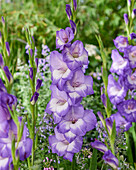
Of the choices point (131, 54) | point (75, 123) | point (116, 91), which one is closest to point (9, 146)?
point (75, 123)

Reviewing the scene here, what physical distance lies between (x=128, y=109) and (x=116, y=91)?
5.1 inches

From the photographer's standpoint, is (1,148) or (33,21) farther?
(33,21)

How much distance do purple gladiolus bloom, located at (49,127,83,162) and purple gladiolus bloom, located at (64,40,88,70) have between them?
31 cm

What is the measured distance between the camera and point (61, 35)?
3.12ft

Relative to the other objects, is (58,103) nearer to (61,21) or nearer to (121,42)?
(121,42)

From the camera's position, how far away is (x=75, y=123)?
97cm

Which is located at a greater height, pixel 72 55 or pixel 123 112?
pixel 72 55

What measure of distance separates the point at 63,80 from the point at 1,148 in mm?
345

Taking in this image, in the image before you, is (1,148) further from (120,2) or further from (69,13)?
(120,2)

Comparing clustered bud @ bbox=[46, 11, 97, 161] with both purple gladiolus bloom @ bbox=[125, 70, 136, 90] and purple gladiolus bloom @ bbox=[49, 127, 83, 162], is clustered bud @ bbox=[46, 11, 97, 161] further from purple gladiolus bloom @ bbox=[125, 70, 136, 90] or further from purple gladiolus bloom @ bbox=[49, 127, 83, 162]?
purple gladiolus bloom @ bbox=[125, 70, 136, 90]

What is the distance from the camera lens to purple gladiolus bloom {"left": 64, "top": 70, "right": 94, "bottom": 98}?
943 millimetres

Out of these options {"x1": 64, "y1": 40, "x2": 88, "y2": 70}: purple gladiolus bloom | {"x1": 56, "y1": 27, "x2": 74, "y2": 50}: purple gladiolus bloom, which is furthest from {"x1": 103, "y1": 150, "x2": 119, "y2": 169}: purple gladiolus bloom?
{"x1": 56, "y1": 27, "x2": 74, "y2": 50}: purple gladiolus bloom

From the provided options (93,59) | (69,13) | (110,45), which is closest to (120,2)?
(110,45)

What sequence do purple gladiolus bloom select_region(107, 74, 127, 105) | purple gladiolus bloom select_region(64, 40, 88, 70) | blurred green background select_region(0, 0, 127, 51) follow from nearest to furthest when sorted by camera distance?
1. purple gladiolus bloom select_region(64, 40, 88, 70)
2. purple gladiolus bloom select_region(107, 74, 127, 105)
3. blurred green background select_region(0, 0, 127, 51)
